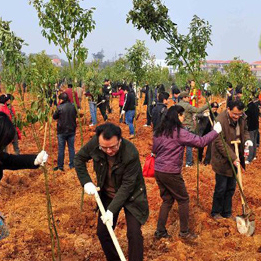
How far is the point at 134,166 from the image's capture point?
340 centimetres

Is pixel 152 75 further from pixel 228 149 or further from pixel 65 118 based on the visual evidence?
pixel 228 149

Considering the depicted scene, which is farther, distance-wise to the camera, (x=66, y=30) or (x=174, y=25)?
(x=66, y=30)

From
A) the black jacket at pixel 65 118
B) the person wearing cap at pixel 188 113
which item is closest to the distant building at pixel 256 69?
the person wearing cap at pixel 188 113

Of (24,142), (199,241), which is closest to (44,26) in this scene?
(199,241)

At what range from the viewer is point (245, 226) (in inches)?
190

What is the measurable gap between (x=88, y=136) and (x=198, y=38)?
23.0ft

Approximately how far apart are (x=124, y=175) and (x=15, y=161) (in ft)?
3.72

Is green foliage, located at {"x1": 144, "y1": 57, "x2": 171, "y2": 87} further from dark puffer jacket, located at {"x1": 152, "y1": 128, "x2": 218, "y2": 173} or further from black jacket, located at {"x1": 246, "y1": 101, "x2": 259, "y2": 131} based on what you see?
dark puffer jacket, located at {"x1": 152, "y1": 128, "x2": 218, "y2": 173}

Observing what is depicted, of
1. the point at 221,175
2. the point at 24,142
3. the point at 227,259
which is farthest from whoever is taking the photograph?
the point at 24,142

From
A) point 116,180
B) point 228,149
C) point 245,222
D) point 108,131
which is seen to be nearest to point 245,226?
point 245,222

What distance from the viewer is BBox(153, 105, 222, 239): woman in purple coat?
4285 mm

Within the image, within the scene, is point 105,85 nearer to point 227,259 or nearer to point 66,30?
point 66,30

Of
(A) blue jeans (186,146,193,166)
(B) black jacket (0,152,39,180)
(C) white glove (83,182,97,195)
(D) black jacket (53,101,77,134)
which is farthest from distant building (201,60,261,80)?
(D) black jacket (53,101,77,134)

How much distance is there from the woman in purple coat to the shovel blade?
739 mm
